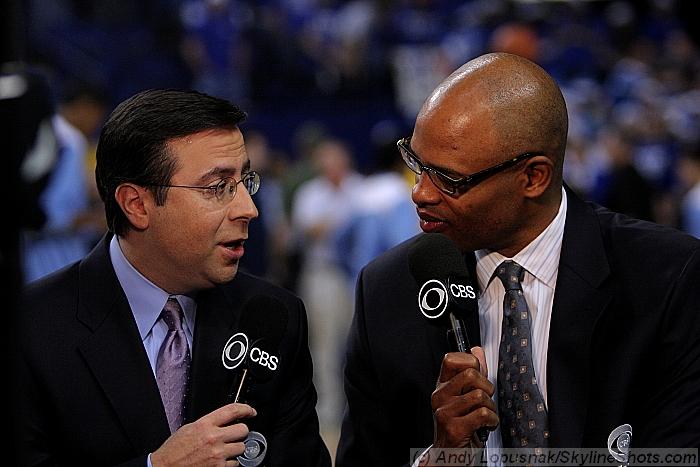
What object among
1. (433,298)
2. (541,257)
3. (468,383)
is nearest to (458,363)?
(468,383)

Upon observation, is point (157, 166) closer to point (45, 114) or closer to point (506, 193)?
point (45, 114)

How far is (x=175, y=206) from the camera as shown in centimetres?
270

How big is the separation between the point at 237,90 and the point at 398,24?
8.77 feet

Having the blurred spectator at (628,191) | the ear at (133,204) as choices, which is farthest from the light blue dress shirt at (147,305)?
the blurred spectator at (628,191)

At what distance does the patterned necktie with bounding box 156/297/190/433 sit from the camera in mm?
2688

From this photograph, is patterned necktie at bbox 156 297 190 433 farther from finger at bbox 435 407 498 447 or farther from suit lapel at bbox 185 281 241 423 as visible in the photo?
finger at bbox 435 407 498 447

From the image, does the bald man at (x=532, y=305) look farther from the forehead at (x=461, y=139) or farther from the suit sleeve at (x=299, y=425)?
the suit sleeve at (x=299, y=425)

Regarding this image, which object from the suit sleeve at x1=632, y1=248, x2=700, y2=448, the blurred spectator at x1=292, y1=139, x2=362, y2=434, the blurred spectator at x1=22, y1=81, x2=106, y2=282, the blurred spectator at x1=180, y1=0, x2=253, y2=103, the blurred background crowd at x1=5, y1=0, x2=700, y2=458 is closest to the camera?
the suit sleeve at x1=632, y1=248, x2=700, y2=448

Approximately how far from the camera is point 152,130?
2.67 m

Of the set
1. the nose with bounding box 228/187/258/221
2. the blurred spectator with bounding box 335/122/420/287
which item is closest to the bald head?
the nose with bounding box 228/187/258/221

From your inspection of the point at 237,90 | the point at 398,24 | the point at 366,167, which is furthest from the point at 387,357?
the point at 398,24

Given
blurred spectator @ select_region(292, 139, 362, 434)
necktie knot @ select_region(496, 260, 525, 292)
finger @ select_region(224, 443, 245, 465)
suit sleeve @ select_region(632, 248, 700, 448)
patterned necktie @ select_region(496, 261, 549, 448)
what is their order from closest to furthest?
finger @ select_region(224, 443, 245, 465), suit sleeve @ select_region(632, 248, 700, 448), patterned necktie @ select_region(496, 261, 549, 448), necktie knot @ select_region(496, 260, 525, 292), blurred spectator @ select_region(292, 139, 362, 434)

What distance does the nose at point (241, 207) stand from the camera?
2.71 meters

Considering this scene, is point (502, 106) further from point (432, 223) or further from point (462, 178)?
point (432, 223)
